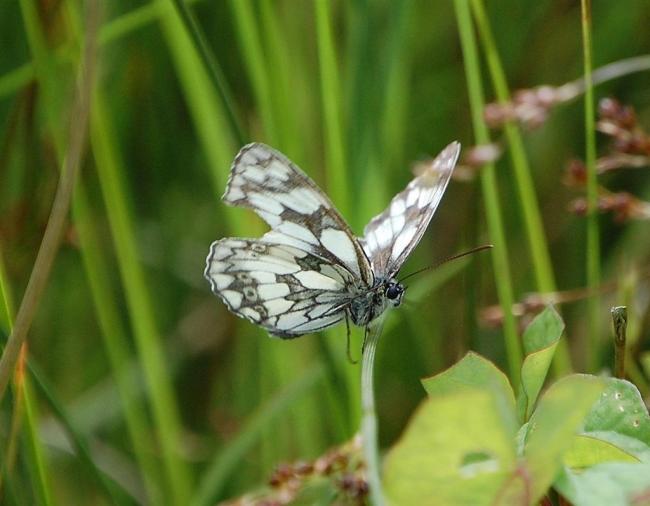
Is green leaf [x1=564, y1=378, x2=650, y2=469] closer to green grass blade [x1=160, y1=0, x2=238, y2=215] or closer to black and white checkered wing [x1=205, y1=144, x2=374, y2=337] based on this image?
black and white checkered wing [x1=205, y1=144, x2=374, y2=337]

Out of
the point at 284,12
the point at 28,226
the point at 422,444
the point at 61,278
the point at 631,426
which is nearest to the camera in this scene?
the point at 422,444

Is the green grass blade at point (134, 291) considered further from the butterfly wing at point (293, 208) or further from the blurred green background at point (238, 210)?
the butterfly wing at point (293, 208)

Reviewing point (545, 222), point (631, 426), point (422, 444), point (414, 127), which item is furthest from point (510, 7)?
point (422, 444)

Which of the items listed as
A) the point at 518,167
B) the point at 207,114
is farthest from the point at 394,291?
the point at 207,114

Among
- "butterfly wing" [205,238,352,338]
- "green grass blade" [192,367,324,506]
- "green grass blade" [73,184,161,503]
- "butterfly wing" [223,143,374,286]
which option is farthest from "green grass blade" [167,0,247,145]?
"green grass blade" [192,367,324,506]

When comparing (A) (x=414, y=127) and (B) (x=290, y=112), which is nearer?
(B) (x=290, y=112)

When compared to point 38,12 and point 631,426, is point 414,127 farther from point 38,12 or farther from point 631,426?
point 631,426
